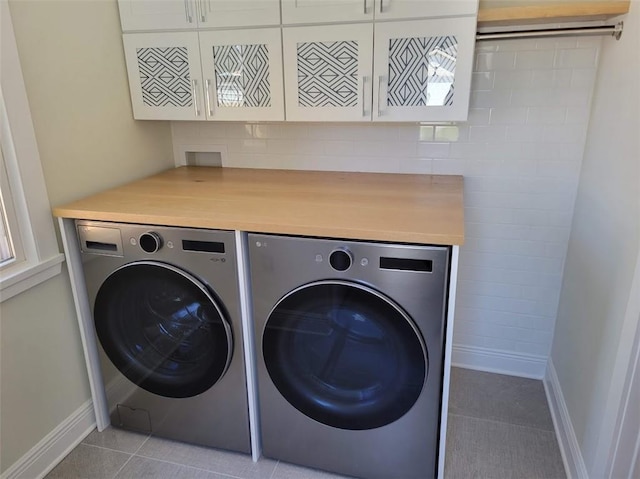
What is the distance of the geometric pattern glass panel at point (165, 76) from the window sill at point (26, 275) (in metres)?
0.83

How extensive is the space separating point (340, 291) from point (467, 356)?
1.26 metres

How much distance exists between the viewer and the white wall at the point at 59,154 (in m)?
1.65

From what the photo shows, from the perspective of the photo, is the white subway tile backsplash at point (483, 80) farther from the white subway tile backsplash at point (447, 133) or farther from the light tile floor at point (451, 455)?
the light tile floor at point (451, 455)

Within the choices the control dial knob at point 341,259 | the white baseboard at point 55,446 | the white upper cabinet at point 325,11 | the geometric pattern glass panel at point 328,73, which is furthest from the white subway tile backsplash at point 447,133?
the white baseboard at point 55,446

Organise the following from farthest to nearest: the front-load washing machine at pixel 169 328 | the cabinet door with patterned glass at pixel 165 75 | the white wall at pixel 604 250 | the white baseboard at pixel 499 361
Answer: the white baseboard at pixel 499 361 < the cabinet door with patterned glass at pixel 165 75 < the front-load washing machine at pixel 169 328 < the white wall at pixel 604 250

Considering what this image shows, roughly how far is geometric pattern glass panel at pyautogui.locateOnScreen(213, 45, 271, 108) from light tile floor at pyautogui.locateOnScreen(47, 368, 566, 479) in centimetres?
152

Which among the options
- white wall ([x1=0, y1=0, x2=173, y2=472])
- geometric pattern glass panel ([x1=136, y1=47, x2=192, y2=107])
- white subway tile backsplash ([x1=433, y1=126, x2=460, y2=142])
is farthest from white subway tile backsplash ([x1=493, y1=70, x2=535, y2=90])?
white wall ([x1=0, y1=0, x2=173, y2=472])

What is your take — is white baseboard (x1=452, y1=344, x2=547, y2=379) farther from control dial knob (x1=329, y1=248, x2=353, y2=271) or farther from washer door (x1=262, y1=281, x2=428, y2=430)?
control dial knob (x1=329, y1=248, x2=353, y2=271)

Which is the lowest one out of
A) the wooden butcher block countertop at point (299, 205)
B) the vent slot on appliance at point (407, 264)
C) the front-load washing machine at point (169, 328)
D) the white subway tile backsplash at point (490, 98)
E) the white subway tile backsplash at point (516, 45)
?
the front-load washing machine at point (169, 328)

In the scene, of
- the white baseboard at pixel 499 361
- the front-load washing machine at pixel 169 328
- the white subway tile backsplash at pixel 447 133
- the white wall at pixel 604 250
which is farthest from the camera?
the white baseboard at pixel 499 361

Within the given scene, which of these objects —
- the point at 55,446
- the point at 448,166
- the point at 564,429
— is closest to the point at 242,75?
the point at 448,166

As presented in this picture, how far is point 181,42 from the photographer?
201cm

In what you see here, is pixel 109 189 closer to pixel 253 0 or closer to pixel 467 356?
pixel 253 0

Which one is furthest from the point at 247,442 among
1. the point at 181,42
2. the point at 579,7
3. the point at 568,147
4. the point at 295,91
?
the point at 579,7
